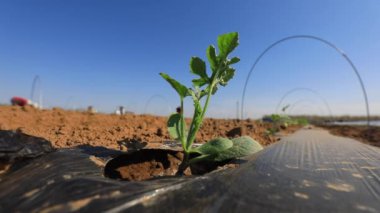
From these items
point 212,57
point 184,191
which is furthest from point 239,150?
point 184,191

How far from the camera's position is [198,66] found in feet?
5.50

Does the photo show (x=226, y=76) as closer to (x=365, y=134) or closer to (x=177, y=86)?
(x=177, y=86)

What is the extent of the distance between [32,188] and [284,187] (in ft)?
3.31

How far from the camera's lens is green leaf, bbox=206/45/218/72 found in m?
1.68

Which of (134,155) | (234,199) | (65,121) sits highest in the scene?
(65,121)

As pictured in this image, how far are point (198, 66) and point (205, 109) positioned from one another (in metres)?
0.26

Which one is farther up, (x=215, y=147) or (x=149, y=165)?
(x=215, y=147)

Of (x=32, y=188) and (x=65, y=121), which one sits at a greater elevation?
(x=65, y=121)

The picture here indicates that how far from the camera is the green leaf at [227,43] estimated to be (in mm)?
1630

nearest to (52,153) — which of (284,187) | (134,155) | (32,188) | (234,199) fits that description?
(134,155)

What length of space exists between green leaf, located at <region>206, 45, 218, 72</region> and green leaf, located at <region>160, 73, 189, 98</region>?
253 mm

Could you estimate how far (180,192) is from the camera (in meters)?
1.05

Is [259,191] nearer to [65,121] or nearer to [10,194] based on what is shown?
[10,194]

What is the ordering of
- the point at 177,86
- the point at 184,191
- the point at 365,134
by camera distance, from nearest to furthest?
the point at 184,191 → the point at 177,86 → the point at 365,134
